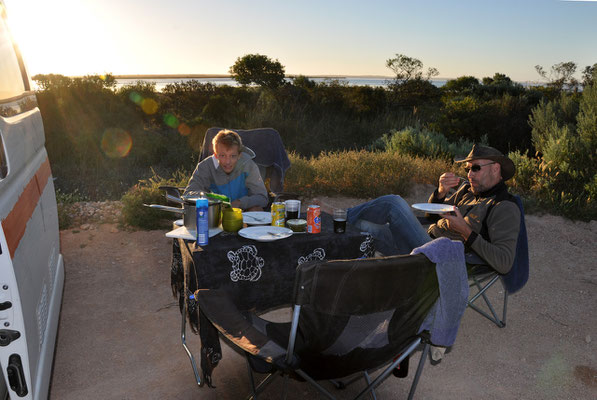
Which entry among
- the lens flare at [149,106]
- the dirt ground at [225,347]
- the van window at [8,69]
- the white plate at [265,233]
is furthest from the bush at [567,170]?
the lens flare at [149,106]

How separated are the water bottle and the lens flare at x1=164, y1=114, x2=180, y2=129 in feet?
48.3

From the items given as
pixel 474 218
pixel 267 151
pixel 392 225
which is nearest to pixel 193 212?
pixel 392 225

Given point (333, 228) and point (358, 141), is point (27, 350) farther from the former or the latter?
point (358, 141)

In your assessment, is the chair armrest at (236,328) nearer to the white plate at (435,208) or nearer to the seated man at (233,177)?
the white plate at (435,208)

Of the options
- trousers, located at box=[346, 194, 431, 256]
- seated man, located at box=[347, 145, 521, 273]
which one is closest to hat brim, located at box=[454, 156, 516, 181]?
seated man, located at box=[347, 145, 521, 273]

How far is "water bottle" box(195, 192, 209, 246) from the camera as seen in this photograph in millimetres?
2318

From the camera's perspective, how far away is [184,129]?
51.1 feet

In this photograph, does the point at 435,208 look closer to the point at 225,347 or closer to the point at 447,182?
the point at 447,182

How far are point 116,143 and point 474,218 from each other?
42.8 ft

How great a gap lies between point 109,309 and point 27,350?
6.95 feet

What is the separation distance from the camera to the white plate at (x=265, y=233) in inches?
96.1

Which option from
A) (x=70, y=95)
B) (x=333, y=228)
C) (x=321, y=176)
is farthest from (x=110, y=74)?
(x=333, y=228)

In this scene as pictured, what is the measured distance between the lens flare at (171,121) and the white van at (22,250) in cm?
1397

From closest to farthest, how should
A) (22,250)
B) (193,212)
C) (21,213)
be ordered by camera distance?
(22,250), (21,213), (193,212)
